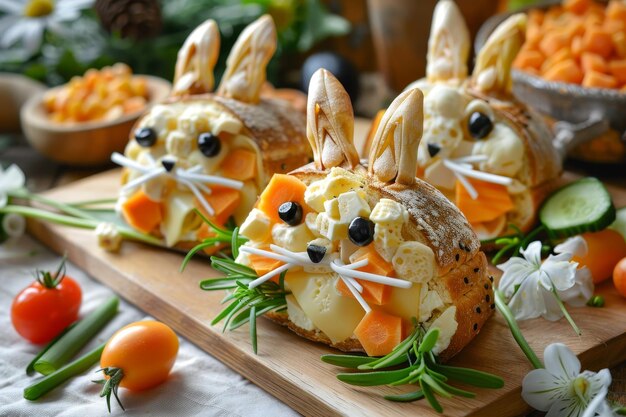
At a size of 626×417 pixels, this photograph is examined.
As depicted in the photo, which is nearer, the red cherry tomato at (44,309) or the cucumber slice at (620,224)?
the red cherry tomato at (44,309)

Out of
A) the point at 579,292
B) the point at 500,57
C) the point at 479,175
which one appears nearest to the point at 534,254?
the point at 579,292

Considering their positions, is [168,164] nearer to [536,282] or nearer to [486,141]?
[486,141]

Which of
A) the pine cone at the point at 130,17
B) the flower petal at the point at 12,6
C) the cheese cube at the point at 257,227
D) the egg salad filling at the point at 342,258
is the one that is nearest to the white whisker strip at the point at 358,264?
the egg salad filling at the point at 342,258

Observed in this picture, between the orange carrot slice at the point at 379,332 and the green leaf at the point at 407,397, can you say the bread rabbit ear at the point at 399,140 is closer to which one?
the orange carrot slice at the point at 379,332

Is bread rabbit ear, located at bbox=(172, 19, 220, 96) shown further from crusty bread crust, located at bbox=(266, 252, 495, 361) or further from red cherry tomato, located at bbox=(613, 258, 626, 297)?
red cherry tomato, located at bbox=(613, 258, 626, 297)

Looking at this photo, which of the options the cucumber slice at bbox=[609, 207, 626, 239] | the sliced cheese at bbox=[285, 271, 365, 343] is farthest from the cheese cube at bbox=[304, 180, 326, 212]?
the cucumber slice at bbox=[609, 207, 626, 239]

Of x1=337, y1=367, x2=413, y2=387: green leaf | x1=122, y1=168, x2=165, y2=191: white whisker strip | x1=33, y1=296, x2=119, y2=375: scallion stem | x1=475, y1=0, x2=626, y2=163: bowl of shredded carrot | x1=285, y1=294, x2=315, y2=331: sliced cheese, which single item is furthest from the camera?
x1=475, y1=0, x2=626, y2=163: bowl of shredded carrot

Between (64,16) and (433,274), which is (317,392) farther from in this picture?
(64,16)
